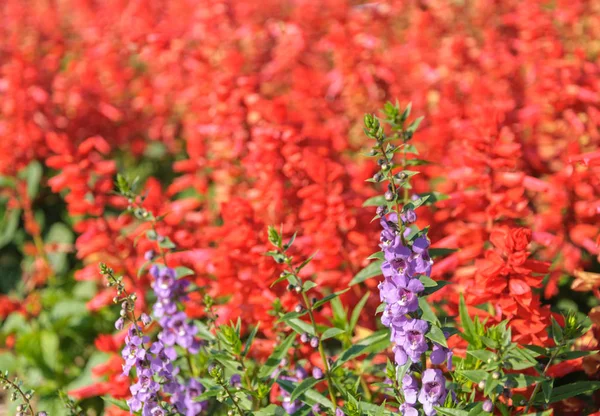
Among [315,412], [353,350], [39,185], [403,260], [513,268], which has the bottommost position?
[39,185]

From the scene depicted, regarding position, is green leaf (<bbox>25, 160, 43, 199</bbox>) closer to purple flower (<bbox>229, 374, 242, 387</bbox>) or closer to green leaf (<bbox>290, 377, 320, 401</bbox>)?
purple flower (<bbox>229, 374, 242, 387</bbox>)

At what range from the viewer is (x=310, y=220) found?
2.88 m

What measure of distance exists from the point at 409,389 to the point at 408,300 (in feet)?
0.96

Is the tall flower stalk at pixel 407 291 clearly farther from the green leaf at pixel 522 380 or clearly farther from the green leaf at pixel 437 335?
the green leaf at pixel 522 380

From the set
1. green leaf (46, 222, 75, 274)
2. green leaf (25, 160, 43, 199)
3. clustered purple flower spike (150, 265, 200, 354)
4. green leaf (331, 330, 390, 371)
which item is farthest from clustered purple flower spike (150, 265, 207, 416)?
green leaf (25, 160, 43, 199)

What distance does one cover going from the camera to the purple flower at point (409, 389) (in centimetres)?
172

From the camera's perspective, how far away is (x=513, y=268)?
1.98 metres

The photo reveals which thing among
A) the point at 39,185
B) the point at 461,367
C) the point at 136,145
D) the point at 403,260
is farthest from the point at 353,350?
the point at 39,185

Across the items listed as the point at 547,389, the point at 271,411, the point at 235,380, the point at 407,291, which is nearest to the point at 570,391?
the point at 547,389

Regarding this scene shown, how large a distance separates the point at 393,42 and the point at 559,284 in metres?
2.96

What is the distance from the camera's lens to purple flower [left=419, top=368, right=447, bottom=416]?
1705 mm

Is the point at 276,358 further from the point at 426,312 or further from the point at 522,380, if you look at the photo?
the point at 522,380

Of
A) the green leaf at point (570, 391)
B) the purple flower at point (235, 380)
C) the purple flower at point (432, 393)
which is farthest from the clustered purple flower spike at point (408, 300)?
the purple flower at point (235, 380)

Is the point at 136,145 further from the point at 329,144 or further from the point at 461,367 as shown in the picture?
the point at 461,367
